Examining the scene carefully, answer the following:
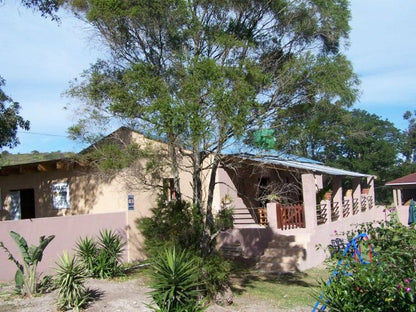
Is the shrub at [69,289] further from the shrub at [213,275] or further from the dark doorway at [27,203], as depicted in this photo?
the dark doorway at [27,203]

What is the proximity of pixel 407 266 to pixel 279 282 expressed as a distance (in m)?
7.72

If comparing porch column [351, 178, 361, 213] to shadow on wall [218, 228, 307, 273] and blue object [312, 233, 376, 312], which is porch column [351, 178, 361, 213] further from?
blue object [312, 233, 376, 312]

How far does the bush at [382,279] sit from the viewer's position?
5148 millimetres

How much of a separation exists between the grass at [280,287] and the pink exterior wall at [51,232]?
166 inches

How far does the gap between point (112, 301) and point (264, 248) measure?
7.34 metres

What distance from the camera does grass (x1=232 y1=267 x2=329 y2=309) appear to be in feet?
34.4

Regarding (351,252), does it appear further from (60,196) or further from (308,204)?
(60,196)

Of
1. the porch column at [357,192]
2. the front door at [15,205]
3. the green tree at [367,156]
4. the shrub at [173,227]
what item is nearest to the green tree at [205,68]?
the shrub at [173,227]

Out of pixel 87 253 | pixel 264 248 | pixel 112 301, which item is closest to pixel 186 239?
pixel 112 301

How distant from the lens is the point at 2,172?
16375 mm

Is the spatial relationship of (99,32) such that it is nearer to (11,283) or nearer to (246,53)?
(246,53)

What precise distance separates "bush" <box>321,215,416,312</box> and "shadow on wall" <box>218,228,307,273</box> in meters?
8.02

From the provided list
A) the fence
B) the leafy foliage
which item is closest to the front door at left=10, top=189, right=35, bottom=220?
the leafy foliage

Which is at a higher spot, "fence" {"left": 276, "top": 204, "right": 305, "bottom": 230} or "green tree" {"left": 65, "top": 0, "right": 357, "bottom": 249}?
"green tree" {"left": 65, "top": 0, "right": 357, "bottom": 249}
